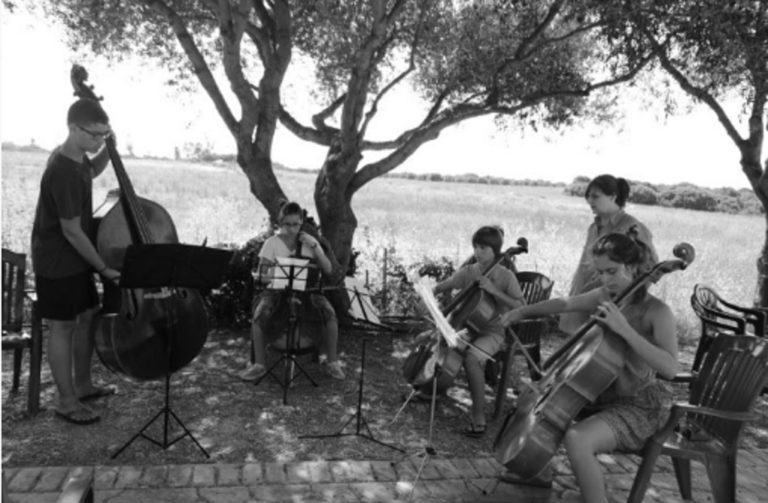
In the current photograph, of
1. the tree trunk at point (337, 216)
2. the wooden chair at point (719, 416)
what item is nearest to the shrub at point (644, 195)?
the tree trunk at point (337, 216)

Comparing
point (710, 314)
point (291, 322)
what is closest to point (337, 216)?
point (291, 322)

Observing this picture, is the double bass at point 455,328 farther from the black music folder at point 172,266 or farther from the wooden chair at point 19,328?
the wooden chair at point 19,328

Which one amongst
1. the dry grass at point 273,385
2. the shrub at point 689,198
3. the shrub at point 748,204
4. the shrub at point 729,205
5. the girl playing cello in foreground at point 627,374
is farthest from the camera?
the shrub at point 689,198

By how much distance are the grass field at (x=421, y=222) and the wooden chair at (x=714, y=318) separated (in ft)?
8.12

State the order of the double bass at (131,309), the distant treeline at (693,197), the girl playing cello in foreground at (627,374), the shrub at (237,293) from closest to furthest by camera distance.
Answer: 1. the girl playing cello in foreground at (627,374)
2. the double bass at (131,309)
3. the shrub at (237,293)
4. the distant treeline at (693,197)

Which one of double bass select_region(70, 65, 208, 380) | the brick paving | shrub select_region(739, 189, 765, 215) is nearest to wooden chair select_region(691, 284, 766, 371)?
the brick paving

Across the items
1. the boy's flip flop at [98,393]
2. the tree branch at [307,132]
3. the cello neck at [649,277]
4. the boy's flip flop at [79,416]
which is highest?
the tree branch at [307,132]

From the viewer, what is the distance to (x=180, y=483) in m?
3.51

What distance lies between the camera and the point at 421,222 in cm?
1625

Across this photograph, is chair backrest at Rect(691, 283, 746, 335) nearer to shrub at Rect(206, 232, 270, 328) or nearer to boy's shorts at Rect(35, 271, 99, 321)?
shrub at Rect(206, 232, 270, 328)

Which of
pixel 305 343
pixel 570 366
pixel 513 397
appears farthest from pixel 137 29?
pixel 570 366

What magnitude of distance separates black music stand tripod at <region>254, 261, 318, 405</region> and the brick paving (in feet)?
4.14

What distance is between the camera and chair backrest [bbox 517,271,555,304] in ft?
18.1

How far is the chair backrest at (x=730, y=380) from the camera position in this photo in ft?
10.4
